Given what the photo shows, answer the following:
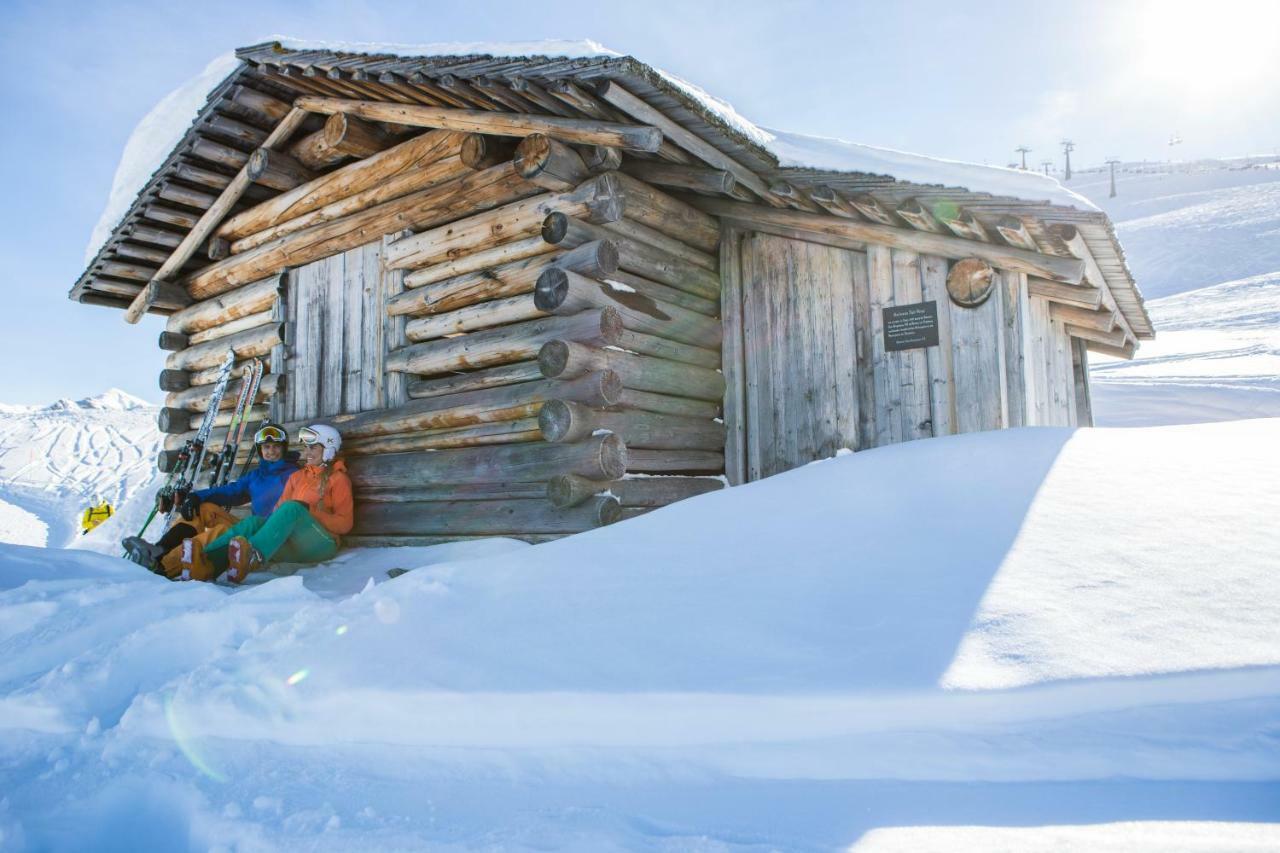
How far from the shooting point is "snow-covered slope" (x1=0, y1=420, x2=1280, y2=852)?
1837mm

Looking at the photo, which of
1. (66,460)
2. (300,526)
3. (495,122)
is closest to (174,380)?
(300,526)

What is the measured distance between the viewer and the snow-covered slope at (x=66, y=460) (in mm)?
47375

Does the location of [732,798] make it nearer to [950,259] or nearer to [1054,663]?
[1054,663]

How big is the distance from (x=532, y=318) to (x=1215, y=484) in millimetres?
4500

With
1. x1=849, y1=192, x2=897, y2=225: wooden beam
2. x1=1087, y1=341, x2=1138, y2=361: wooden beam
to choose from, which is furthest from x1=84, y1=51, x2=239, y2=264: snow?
x1=1087, y1=341, x2=1138, y2=361: wooden beam

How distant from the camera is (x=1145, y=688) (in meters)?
1.97

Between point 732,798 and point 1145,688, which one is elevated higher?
point 1145,688

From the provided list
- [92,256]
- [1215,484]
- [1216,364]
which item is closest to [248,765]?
[1215,484]

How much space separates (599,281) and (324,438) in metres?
2.85

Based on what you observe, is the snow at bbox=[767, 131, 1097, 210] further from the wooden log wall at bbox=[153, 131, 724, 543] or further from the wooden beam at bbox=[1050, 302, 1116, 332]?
the wooden beam at bbox=[1050, 302, 1116, 332]

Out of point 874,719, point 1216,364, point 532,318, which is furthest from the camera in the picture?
point 1216,364

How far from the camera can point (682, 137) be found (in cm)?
566

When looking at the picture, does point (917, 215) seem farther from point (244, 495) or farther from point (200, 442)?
point (200, 442)

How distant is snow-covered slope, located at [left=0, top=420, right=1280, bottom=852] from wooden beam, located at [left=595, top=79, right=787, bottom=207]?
2.94 metres
